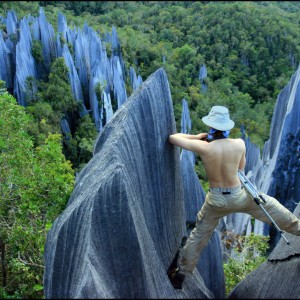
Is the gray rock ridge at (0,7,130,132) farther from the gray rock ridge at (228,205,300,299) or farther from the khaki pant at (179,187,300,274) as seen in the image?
the khaki pant at (179,187,300,274)

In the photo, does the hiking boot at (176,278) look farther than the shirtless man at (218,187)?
Yes

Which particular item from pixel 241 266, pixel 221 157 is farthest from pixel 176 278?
pixel 241 266

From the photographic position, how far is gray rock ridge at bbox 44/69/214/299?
7.86 ft

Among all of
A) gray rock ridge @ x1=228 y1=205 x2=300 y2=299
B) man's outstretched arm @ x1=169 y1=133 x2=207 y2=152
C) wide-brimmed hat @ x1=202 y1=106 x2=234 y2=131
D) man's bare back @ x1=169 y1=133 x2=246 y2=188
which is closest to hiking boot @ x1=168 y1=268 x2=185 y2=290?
gray rock ridge @ x1=228 y1=205 x2=300 y2=299

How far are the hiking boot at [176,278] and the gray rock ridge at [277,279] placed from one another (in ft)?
1.24

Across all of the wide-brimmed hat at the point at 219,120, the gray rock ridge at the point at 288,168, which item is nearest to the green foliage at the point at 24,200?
the wide-brimmed hat at the point at 219,120

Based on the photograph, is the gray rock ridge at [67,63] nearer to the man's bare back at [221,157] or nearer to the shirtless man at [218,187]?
the shirtless man at [218,187]

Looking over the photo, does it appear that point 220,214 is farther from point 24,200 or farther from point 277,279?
point 24,200

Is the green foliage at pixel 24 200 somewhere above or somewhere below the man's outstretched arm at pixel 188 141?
below

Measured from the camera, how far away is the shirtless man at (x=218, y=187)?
118 inches

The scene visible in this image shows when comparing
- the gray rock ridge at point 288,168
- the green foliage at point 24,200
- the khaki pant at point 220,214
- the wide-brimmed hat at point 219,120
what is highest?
the wide-brimmed hat at point 219,120

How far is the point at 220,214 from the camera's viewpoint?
10.6 ft

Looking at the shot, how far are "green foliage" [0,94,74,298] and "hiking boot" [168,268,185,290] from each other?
4.66 feet

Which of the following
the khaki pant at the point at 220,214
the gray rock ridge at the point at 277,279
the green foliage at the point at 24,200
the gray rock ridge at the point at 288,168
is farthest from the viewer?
the gray rock ridge at the point at 288,168
